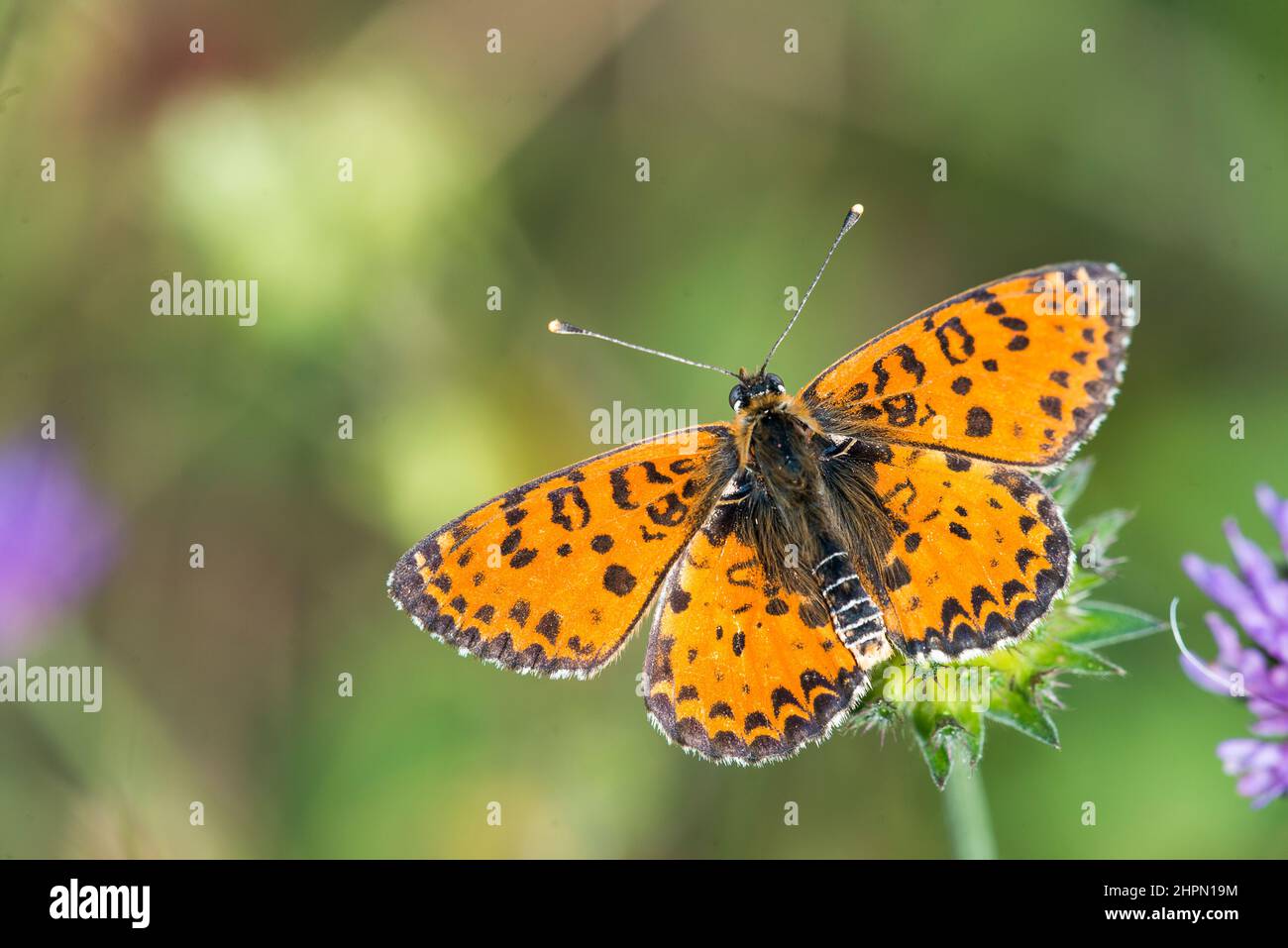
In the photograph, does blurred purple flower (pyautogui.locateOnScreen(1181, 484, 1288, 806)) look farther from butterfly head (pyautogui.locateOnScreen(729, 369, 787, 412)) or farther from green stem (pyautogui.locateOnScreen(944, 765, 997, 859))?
butterfly head (pyautogui.locateOnScreen(729, 369, 787, 412))

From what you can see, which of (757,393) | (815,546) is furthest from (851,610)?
(757,393)

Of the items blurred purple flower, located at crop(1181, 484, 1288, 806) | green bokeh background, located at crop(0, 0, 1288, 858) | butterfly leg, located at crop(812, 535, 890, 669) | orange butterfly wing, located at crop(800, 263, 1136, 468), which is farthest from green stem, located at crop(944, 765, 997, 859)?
green bokeh background, located at crop(0, 0, 1288, 858)

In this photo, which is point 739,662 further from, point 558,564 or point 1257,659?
point 1257,659

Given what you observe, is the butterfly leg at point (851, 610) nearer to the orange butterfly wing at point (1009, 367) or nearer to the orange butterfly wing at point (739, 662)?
the orange butterfly wing at point (739, 662)

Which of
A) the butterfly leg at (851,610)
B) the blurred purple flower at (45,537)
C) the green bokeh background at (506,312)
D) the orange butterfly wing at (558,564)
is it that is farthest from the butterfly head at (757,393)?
the blurred purple flower at (45,537)
